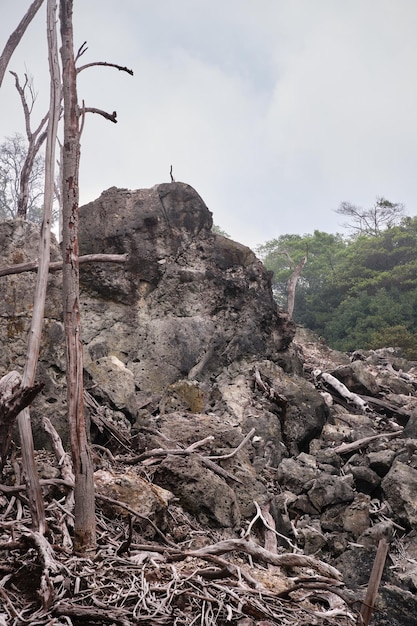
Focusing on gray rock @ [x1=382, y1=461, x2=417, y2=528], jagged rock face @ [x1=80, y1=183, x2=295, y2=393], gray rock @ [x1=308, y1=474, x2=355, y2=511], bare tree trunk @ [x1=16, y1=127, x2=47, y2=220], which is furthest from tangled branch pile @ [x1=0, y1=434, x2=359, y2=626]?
bare tree trunk @ [x1=16, y1=127, x2=47, y2=220]

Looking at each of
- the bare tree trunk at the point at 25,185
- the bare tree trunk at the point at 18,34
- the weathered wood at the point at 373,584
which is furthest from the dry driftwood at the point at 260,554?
the bare tree trunk at the point at 25,185

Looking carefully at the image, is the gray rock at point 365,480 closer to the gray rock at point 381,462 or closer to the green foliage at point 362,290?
the gray rock at point 381,462

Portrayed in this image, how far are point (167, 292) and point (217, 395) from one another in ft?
6.83

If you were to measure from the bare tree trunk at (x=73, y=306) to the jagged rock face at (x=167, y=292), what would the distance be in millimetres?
4917

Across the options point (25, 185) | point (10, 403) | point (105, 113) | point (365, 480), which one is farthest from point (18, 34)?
point (365, 480)

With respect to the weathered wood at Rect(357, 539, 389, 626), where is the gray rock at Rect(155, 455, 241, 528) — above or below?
below

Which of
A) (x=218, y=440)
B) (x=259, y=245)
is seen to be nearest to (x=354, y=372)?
(x=218, y=440)

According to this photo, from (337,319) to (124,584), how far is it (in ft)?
67.4

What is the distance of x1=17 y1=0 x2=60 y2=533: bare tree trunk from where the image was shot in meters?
2.99

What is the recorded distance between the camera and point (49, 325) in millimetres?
5645

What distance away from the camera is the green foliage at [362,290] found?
804 inches

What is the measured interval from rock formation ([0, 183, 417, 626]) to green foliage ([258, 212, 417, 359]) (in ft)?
23.8

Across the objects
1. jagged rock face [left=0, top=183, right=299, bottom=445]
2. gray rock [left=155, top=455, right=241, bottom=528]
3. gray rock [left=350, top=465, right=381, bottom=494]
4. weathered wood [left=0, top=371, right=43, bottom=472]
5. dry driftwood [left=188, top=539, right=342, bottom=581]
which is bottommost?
gray rock [left=350, top=465, right=381, bottom=494]

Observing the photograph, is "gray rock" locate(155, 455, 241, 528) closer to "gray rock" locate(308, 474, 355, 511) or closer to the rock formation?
the rock formation
